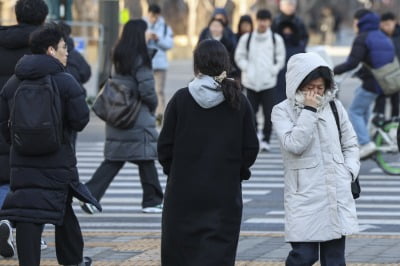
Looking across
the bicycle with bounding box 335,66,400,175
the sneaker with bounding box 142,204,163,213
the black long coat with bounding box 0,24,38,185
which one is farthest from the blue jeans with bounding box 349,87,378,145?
the black long coat with bounding box 0,24,38,185

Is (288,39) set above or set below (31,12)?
below

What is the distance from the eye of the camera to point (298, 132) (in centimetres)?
723

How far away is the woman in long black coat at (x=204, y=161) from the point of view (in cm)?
689

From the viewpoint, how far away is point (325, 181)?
728 cm

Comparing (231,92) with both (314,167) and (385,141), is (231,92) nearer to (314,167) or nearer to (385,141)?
(314,167)

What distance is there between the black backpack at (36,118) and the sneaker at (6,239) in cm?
66

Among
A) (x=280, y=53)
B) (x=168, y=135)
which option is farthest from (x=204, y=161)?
(x=280, y=53)

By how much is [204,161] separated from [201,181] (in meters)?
0.10

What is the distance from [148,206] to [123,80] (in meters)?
1.21

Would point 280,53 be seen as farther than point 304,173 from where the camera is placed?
Yes

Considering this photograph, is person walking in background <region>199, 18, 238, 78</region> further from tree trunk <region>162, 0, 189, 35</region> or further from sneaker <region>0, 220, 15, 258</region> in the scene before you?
tree trunk <region>162, 0, 189, 35</region>

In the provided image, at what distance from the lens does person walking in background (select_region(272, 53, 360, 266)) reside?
7.27 m

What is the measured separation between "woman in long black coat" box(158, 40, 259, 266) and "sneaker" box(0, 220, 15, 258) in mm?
1754

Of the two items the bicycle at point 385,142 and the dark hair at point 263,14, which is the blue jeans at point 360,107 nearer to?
the bicycle at point 385,142
